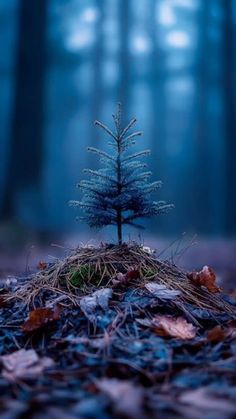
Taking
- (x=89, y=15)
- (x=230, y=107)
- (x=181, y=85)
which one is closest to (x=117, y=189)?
(x=181, y=85)

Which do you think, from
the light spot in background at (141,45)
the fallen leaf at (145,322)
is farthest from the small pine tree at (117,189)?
the light spot in background at (141,45)

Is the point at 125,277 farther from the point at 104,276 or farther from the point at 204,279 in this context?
the point at 204,279

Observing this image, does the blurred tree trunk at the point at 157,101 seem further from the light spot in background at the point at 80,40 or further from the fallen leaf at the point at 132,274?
the fallen leaf at the point at 132,274

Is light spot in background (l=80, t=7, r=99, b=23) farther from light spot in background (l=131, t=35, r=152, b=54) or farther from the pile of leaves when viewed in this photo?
the pile of leaves

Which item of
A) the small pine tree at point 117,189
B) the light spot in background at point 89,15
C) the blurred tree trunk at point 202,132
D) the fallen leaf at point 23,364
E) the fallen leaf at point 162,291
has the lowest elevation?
the fallen leaf at point 23,364

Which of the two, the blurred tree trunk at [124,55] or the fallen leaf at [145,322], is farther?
the blurred tree trunk at [124,55]
